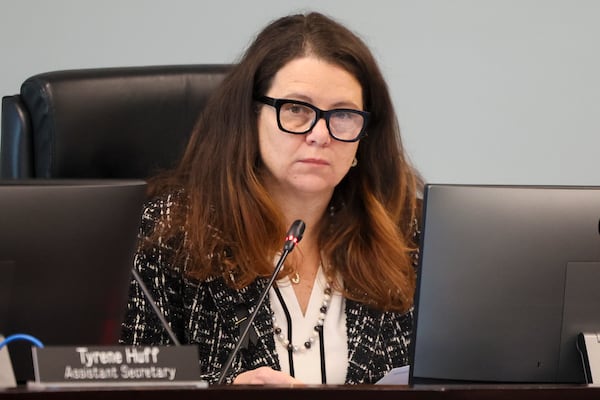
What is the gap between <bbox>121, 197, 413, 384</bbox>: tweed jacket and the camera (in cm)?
201

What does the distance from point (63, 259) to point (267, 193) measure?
2.71 feet

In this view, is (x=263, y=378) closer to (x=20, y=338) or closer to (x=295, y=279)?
(x=295, y=279)

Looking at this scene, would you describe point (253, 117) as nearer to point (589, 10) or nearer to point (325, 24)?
point (325, 24)

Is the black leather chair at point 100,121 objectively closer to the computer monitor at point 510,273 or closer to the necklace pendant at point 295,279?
the necklace pendant at point 295,279

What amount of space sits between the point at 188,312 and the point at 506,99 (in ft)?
4.47

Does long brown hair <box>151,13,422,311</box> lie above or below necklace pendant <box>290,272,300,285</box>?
above

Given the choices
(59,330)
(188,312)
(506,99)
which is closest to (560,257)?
(59,330)

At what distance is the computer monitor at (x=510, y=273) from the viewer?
4.92 ft

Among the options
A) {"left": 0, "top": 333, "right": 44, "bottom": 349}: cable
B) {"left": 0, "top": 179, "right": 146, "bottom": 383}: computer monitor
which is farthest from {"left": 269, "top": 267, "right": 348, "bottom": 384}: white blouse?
{"left": 0, "top": 333, "right": 44, "bottom": 349}: cable

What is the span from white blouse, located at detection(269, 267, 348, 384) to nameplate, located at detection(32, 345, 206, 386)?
2.72 ft

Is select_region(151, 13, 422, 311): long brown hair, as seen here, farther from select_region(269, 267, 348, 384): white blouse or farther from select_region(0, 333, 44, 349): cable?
select_region(0, 333, 44, 349): cable

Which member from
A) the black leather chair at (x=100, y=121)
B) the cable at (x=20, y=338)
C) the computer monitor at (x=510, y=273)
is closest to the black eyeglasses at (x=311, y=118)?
the black leather chair at (x=100, y=121)

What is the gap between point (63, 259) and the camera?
1.33 meters

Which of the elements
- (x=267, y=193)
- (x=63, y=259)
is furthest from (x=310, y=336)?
(x=63, y=259)
